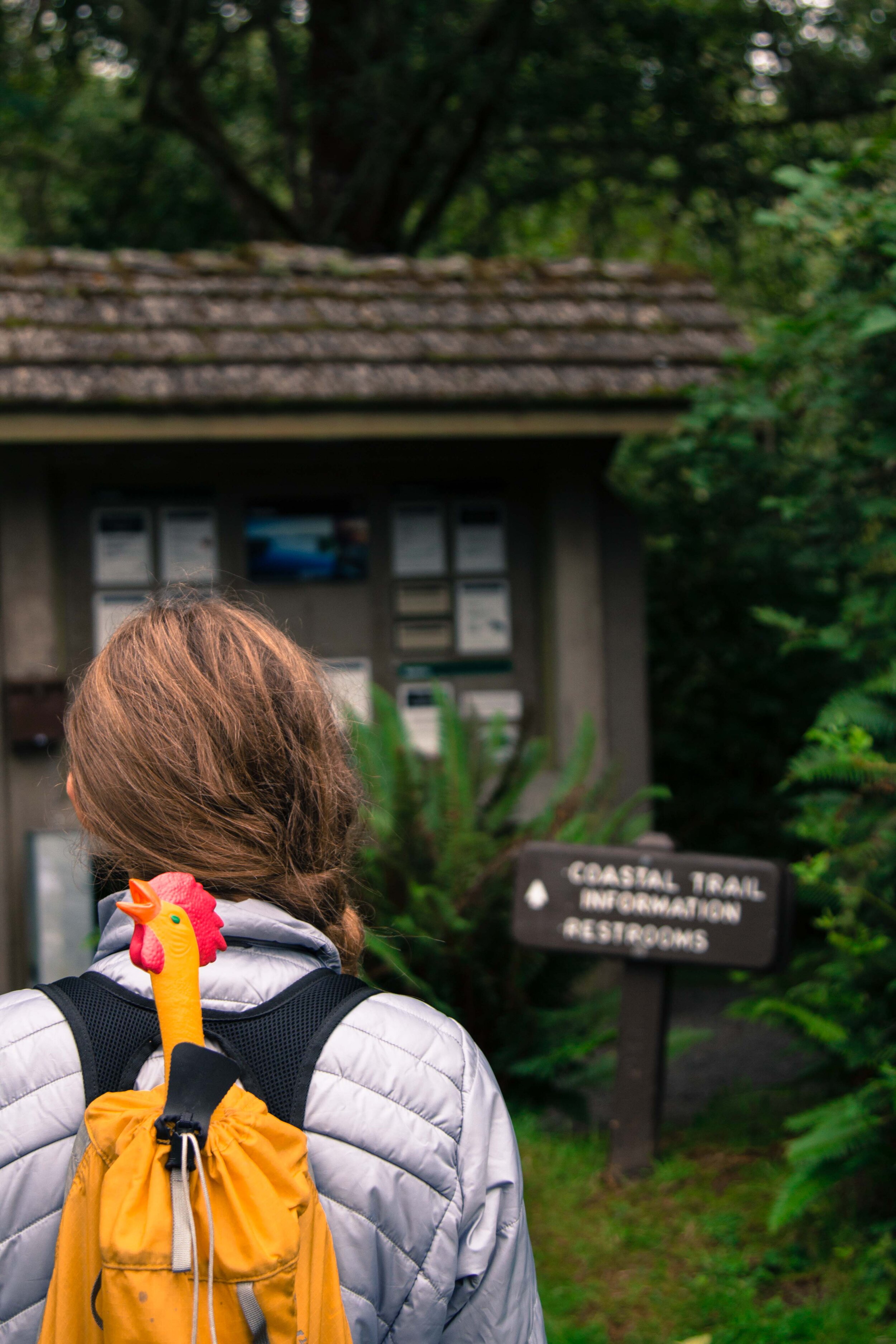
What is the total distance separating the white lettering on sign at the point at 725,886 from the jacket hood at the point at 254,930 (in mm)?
2728

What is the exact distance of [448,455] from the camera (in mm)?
5871

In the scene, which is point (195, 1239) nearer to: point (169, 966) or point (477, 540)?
point (169, 966)

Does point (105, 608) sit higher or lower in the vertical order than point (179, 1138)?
higher

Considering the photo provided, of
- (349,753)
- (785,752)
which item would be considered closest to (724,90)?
(785,752)

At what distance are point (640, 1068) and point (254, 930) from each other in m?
3.00

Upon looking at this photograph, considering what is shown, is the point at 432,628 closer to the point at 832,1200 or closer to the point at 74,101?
the point at 832,1200

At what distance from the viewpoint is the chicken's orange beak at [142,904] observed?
1.10 metres

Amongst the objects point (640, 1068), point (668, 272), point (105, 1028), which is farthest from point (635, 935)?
point (668, 272)

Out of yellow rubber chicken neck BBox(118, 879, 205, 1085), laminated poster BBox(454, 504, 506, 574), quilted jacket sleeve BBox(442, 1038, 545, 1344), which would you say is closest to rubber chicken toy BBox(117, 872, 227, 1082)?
yellow rubber chicken neck BBox(118, 879, 205, 1085)

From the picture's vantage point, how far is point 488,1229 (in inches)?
50.2

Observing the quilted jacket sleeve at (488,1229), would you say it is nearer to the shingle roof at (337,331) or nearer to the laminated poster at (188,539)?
the shingle roof at (337,331)

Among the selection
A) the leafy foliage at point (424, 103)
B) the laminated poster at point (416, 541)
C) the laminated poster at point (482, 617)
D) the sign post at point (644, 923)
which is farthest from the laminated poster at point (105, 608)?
the leafy foliage at point (424, 103)

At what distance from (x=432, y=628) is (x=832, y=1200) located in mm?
3227

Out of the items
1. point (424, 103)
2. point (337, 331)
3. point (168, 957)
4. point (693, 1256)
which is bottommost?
point (693, 1256)
